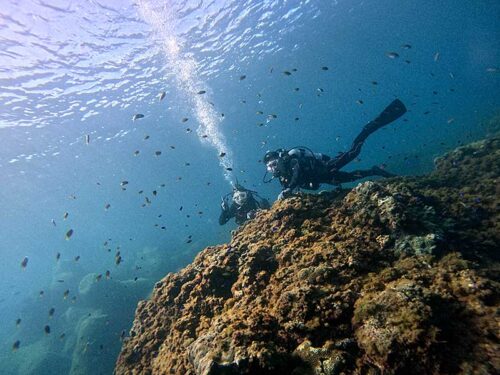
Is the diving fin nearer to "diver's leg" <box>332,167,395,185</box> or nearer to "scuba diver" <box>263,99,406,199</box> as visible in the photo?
"scuba diver" <box>263,99,406,199</box>

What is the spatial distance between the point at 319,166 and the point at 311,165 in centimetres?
43

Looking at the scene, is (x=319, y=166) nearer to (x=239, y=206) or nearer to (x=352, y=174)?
(x=352, y=174)

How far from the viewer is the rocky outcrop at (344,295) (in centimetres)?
271

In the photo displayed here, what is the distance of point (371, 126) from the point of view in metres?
11.5

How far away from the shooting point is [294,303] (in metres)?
3.55

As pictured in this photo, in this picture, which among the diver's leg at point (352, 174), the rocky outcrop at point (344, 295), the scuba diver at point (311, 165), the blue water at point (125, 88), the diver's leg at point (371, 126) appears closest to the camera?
the rocky outcrop at point (344, 295)

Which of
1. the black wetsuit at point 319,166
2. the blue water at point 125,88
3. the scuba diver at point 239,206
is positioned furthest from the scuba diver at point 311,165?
the blue water at point 125,88

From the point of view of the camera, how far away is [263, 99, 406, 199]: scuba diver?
9225 millimetres

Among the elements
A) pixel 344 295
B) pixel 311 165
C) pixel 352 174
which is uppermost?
pixel 311 165

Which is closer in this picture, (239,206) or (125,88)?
(239,206)

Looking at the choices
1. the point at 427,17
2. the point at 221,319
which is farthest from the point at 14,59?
the point at 427,17

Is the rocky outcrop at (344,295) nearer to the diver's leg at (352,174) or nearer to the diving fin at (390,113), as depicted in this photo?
the diver's leg at (352,174)

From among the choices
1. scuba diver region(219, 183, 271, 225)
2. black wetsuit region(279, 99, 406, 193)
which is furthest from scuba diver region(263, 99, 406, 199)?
scuba diver region(219, 183, 271, 225)

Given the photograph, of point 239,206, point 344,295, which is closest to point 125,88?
point 239,206
